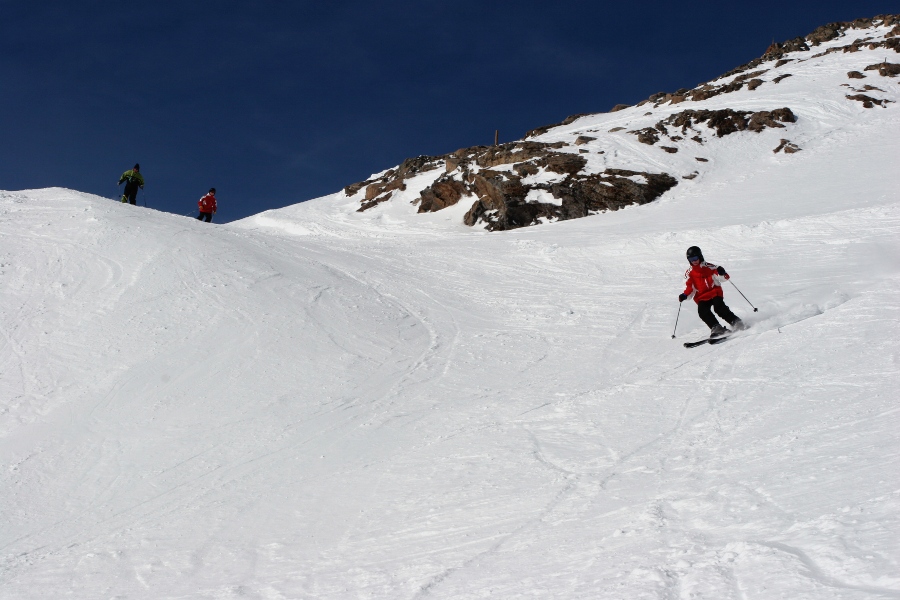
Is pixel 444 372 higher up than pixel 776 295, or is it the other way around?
pixel 776 295

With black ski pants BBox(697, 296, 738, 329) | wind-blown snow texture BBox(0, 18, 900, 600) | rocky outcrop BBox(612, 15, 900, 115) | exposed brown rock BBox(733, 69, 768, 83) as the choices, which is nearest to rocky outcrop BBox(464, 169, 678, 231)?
wind-blown snow texture BBox(0, 18, 900, 600)

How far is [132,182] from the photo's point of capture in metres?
20.5

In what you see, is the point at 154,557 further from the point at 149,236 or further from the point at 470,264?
the point at 470,264

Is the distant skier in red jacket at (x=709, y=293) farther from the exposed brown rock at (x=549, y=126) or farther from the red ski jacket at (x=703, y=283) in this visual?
the exposed brown rock at (x=549, y=126)

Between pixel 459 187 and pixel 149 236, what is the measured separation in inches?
626

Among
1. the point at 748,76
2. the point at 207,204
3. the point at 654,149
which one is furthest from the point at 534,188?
the point at 748,76

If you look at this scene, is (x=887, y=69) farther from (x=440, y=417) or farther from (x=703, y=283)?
(x=440, y=417)

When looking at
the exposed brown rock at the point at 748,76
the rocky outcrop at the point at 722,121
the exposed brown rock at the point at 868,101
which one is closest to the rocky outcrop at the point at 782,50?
the exposed brown rock at the point at 748,76

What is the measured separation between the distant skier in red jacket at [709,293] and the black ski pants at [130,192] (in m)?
16.8

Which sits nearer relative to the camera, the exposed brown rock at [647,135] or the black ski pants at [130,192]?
the black ski pants at [130,192]

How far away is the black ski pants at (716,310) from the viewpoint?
983cm

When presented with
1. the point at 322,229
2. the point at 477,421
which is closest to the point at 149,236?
the point at 477,421

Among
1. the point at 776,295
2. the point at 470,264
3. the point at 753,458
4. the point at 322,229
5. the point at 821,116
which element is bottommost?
the point at 753,458

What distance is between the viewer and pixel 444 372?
9188mm
